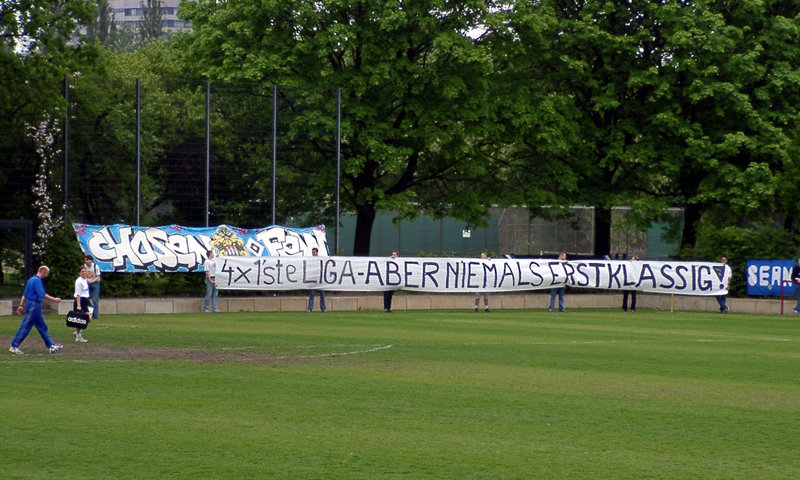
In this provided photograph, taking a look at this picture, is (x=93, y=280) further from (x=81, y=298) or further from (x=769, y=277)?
(x=769, y=277)

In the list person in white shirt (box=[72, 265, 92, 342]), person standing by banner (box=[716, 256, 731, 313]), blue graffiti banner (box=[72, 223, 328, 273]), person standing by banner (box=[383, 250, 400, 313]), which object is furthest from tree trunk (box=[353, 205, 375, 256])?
person in white shirt (box=[72, 265, 92, 342])

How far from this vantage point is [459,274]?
39.1 metres

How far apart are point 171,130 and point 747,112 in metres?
22.3

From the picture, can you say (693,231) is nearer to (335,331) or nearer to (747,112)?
(747,112)

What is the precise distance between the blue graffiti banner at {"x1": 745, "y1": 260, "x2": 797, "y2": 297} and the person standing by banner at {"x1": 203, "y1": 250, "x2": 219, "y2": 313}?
1930 cm

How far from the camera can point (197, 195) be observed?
38.0 meters

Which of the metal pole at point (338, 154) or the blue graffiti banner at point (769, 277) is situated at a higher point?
the metal pole at point (338, 154)

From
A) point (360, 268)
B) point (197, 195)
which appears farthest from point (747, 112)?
point (197, 195)

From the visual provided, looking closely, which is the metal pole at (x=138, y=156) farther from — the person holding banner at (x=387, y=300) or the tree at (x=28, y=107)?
the person holding banner at (x=387, y=300)

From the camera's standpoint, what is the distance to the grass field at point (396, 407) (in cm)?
1101

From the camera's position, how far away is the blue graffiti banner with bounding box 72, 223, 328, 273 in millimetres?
36188

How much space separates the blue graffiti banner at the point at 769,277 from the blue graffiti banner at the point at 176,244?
605 inches

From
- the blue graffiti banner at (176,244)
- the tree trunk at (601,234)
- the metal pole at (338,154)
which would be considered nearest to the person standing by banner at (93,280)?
the blue graffiti banner at (176,244)

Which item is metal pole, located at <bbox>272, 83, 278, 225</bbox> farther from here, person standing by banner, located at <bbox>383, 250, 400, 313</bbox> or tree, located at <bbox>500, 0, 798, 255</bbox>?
tree, located at <bbox>500, 0, 798, 255</bbox>
